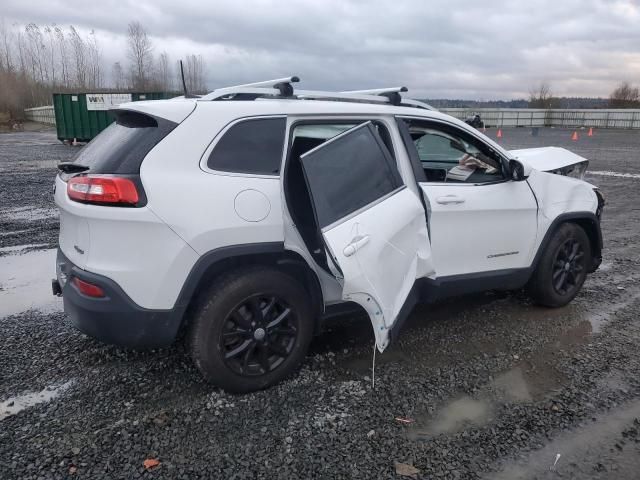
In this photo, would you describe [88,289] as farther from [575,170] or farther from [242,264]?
[575,170]

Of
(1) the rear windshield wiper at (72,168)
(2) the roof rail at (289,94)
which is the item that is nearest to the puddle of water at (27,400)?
(1) the rear windshield wiper at (72,168)

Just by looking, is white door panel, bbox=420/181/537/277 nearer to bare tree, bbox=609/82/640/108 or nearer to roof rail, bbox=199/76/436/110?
roof rail, bbox=199/76/436/110

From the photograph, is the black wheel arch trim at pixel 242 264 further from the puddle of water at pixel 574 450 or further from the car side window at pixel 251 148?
the puddle of water at pixel 574 450

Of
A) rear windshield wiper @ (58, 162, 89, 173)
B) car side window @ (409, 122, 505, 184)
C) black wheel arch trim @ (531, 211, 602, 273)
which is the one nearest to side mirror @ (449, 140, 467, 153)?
car side window @ (409, 122, 505, 184)

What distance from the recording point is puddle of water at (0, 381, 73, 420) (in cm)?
310

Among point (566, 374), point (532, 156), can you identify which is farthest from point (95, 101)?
point (566, 374)

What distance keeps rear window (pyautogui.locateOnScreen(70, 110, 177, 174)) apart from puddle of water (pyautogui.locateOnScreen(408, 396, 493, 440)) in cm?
224

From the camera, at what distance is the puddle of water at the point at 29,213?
337 inches

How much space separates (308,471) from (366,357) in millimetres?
1321

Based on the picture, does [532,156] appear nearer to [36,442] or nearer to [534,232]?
[534,232]

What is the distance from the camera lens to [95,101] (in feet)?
81.1

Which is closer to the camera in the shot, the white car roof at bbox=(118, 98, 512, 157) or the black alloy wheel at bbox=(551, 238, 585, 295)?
the white car roof at bbox=(118, 98, 512, 157)

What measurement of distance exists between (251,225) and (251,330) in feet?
2.23

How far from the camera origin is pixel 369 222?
3113mm
